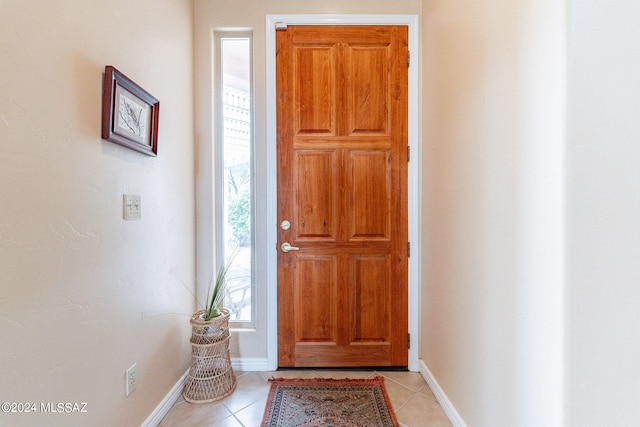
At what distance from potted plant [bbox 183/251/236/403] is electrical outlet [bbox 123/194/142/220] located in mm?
731

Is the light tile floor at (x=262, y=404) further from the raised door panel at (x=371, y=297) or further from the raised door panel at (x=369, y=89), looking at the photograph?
the raised door panel at (x=369, y=89)

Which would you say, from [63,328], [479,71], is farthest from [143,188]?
[479,71]

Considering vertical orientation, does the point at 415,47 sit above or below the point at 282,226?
above

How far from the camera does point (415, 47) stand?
2.17 metres

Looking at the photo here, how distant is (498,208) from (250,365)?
6.06ft

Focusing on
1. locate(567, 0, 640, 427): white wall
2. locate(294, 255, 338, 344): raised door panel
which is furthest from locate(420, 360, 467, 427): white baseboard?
locate(567, 0, 640, 427): white wall

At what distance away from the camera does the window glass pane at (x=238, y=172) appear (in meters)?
2.23

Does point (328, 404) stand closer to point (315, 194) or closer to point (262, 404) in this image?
point (262, 404)

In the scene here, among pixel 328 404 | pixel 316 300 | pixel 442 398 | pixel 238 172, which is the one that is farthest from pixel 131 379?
pixel 442 398

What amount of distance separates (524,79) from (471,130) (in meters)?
0.39

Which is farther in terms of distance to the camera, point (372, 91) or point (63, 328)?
point (372, 91)

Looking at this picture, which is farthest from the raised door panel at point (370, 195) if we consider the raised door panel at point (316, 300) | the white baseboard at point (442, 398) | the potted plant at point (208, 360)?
the potted plant at point (208, 360)

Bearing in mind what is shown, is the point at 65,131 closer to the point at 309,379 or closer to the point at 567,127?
the point at 567,127

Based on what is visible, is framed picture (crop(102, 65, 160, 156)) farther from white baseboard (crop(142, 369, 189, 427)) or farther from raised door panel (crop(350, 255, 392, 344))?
raised door panel (crop(350, 255, 392, 344))
